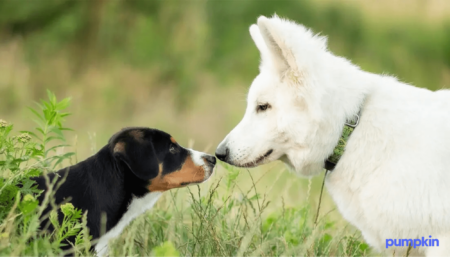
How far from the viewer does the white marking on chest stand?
3.45 metres

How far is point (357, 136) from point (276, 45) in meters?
0.80

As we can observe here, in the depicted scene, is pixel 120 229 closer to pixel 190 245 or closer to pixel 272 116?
pixel 190 245

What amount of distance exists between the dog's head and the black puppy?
539 millimetres

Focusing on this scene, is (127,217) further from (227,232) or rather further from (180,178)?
(227,232)

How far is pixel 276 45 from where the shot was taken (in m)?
3.17

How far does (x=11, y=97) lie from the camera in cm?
1012

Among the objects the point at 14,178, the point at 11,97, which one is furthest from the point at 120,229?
the point at 11,97

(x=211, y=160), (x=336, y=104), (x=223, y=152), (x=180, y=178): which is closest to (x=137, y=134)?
(x=180, y=178)

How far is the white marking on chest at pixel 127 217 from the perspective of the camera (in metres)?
3.45

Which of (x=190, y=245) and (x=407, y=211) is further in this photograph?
(x=190, y=245)

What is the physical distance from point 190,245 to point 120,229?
625 mm

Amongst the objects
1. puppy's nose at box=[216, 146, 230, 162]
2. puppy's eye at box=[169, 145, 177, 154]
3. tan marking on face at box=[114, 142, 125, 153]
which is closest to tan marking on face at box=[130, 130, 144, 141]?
tan marking on face at box=[114, 142, 125, 153]

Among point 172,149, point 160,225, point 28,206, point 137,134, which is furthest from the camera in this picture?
point 160,225

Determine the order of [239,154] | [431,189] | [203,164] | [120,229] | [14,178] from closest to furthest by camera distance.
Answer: [431,189]
[14,178]
[239,154]
[120,229]
[203,164]
